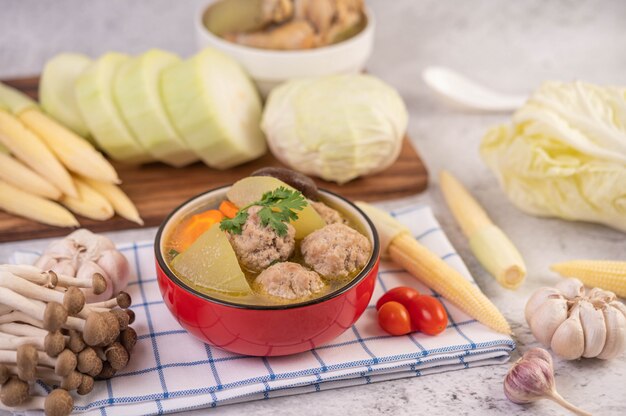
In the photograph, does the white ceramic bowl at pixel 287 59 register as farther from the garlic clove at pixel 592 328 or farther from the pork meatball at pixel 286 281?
the garlic clove at pixel 592 328

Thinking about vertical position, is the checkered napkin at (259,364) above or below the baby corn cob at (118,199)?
above

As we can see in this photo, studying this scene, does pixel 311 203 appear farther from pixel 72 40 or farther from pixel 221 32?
pixel 72 40

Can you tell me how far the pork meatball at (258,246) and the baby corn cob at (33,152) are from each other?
1.37 m

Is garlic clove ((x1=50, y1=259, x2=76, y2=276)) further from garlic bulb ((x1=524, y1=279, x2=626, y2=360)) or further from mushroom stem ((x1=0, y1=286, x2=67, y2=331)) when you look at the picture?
garlic bulb ((x1=524, y1=279, x2=626, y2=360))

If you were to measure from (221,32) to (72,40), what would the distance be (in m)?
1.51

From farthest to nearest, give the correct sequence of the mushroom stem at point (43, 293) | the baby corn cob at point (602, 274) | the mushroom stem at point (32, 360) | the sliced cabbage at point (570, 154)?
the sliced cabbage at point (570, 154)
the baby corn cob at point (602, 274)
the mushroom stem at point (43, 293)
the mushroom stem at point (32, 360)

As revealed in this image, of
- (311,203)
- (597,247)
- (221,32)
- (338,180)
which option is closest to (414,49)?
(221,32)

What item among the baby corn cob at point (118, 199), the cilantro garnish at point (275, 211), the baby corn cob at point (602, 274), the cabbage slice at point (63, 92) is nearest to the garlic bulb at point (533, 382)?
the baby corn cob at point (602, 274)

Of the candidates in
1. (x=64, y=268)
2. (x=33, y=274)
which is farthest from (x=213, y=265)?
(x=64, y=268)

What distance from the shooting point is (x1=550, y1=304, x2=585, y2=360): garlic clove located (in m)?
3.02

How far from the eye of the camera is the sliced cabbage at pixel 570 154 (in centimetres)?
378

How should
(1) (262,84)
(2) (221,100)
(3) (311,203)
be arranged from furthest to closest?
(1) (262,84), (2) (221,100), (3) (311,203)

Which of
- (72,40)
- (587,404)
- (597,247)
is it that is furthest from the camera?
(72,40)

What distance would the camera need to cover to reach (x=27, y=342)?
2.74 metres
